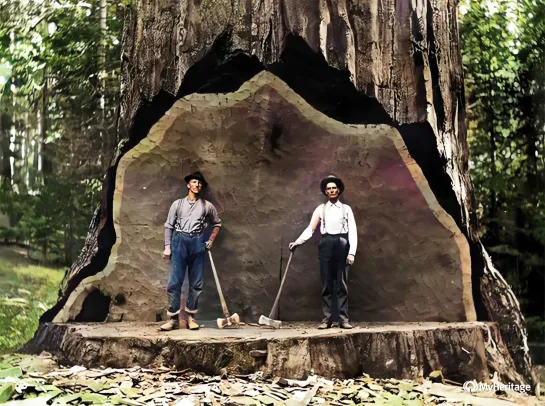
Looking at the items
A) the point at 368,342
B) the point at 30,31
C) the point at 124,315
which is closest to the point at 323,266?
the point at 368,342

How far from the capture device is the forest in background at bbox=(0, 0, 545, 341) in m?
3.13

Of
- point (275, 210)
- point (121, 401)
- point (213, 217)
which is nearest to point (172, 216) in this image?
point (213, 217)

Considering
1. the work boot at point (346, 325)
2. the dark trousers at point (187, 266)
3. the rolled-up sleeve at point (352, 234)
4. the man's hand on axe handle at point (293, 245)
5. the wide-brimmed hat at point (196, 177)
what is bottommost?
the work boot at point (346, 325)

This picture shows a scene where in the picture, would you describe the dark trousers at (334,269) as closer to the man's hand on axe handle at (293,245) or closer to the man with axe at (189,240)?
the man's hand on axe handle at (293,245)

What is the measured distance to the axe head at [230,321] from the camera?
9.72 feet

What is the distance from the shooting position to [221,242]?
3.10 meters

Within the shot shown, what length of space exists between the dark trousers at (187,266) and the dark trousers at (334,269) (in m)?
0.66

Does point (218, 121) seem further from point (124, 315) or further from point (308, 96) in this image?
point (124, 315)

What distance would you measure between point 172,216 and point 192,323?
59 cm

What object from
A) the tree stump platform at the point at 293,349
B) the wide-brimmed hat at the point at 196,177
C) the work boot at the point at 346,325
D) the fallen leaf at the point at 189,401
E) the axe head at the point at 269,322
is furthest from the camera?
the wide-brimmed hat at the point at 196,177

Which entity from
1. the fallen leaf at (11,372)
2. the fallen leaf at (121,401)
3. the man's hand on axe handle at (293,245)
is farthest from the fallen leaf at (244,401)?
the fallen leaf at (11,372)

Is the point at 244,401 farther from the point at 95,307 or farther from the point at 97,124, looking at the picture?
the point at 97,124

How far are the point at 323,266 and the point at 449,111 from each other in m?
1.20

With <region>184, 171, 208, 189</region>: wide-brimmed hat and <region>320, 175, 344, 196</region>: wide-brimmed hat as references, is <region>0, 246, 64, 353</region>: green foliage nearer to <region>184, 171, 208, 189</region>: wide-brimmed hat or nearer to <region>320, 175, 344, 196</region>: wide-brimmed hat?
<region>184, 171, 208, 189</region>: wide-brimmed hat
